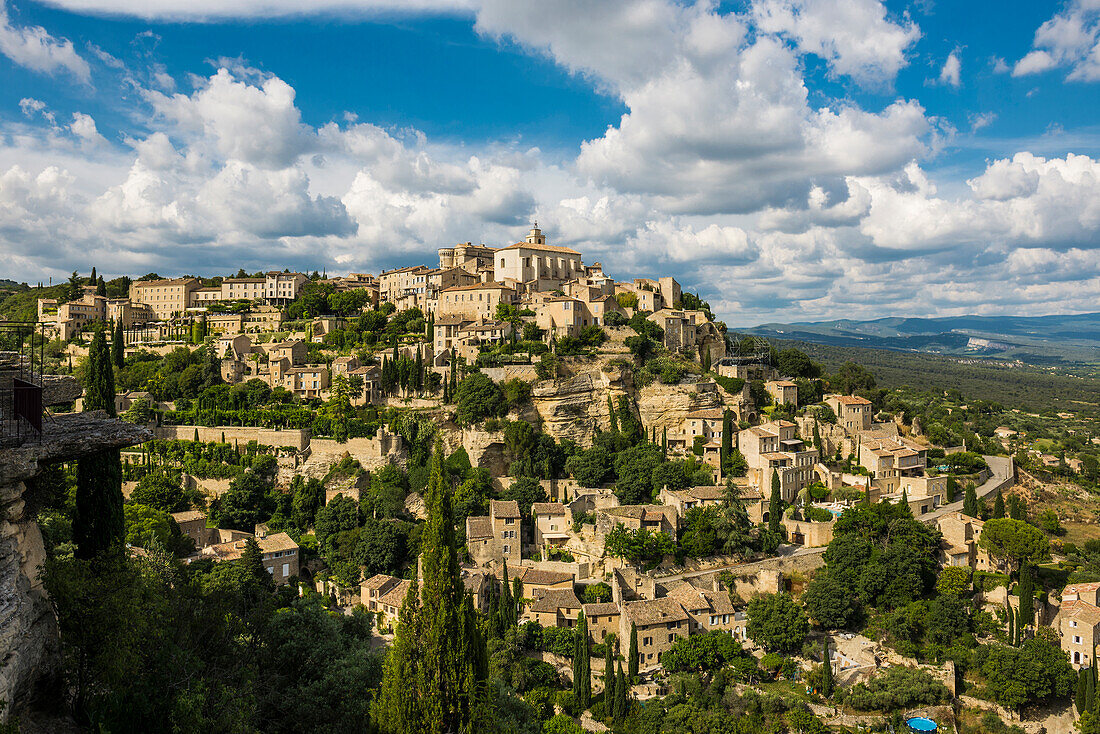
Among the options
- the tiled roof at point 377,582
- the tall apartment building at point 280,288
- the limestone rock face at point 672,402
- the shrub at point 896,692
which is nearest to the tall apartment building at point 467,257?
the tall apartment building at point 280,288

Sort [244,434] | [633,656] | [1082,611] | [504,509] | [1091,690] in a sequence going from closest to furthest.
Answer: [1091,690] → [633,656] → [1082,611] → [504,509] → [244,434]

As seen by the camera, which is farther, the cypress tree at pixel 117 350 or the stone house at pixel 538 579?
the cypress tree at pixel 117 350

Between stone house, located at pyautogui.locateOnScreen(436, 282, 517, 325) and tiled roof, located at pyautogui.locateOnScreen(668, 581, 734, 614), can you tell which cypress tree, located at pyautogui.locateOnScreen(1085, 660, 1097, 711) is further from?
stone house, located at pyautogui.locateOnScreen(436, 282, 517, 325)

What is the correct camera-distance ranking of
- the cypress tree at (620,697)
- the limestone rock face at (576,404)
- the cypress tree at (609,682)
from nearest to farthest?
the cypress tree at (620,697) < the cypress tree at (609,682) < the limestone rock face at (576,404)

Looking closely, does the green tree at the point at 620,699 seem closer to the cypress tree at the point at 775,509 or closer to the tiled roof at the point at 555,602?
the tiled roof at the point at 555,602

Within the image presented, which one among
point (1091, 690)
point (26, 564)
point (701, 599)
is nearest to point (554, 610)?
point (701, 599)

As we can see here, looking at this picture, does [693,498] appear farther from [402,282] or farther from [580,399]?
[402,282]

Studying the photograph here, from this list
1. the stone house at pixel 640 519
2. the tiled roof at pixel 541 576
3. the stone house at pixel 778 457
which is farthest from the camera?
the stone house at pixel 778 457

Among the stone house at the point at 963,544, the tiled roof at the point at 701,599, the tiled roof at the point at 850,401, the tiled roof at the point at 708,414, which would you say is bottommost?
the tiled roof at the point at 701,599
